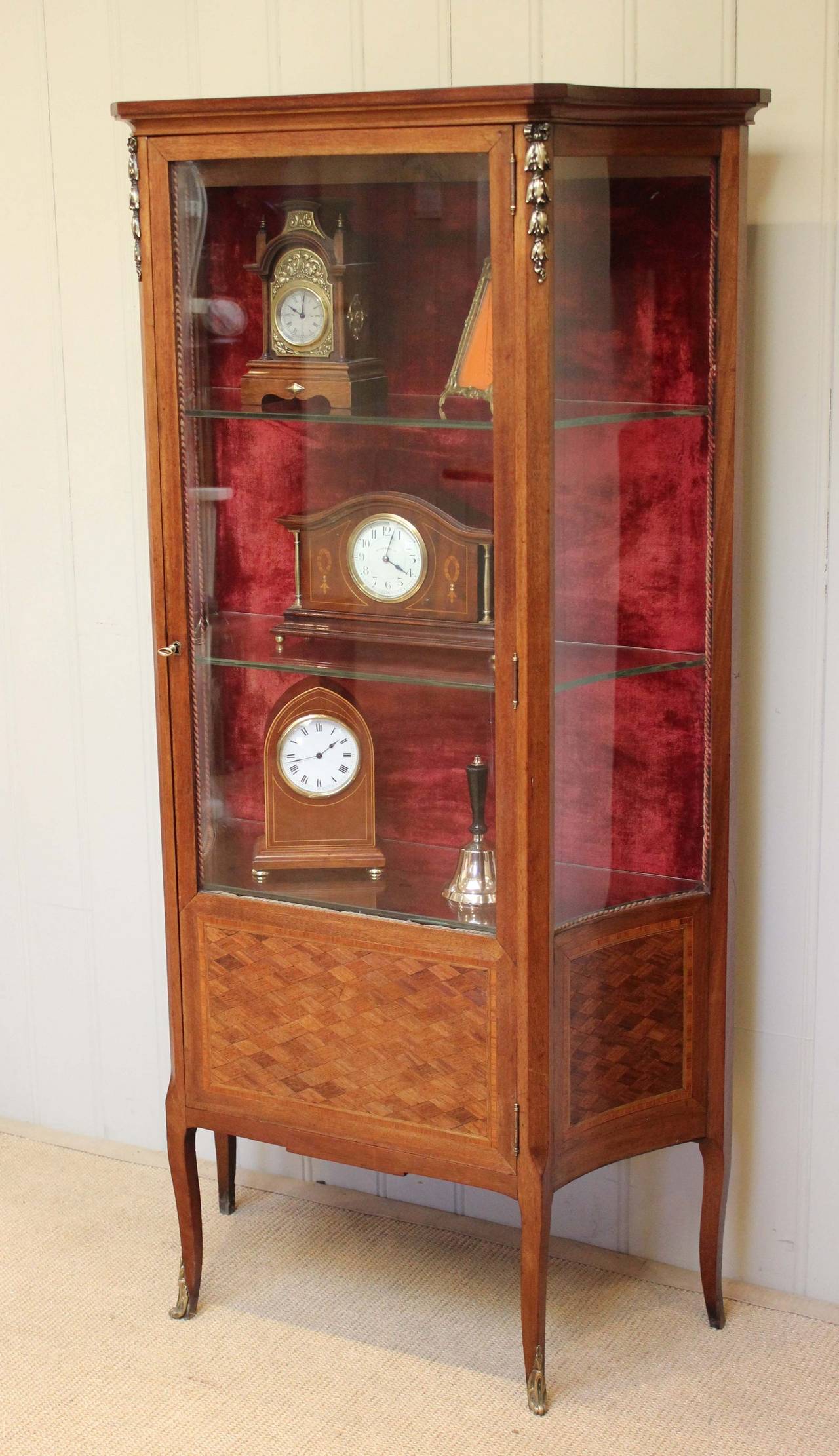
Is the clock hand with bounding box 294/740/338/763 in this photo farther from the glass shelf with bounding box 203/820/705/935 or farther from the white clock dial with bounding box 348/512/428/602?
the white clock dial with bounding box 348/512/428/602

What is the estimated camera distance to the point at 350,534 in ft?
7.00

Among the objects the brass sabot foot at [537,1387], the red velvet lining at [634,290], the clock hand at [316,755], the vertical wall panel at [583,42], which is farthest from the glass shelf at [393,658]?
the brass sabot foot at [537,1387]

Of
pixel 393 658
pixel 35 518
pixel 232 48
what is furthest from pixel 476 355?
pixel 35 518

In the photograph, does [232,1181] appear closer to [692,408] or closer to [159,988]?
[159,988]

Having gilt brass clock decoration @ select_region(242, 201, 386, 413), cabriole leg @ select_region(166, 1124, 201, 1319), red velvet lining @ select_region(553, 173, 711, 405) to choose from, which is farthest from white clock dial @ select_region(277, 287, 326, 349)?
cabriole leg @ select_region(166, 1124, 201, 1319)

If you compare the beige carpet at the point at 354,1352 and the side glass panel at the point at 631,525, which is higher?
the side glass panel at the point at 631,525

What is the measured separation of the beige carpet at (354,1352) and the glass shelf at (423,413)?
1347 millimetres

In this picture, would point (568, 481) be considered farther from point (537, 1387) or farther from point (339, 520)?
point (537, 1387)

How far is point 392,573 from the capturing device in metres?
2.10

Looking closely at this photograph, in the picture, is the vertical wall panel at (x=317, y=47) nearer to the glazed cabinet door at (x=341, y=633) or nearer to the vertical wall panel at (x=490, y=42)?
the vertical wall panel at (x=490, y=42)

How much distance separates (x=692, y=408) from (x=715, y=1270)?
1266 millimetres

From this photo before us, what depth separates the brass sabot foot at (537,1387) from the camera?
2121mm

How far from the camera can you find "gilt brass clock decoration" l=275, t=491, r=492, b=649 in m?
2.00

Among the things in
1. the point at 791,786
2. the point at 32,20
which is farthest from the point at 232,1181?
the point at 32,20
